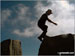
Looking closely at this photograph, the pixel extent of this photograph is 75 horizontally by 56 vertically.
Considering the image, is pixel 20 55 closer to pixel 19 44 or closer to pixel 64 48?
pixel 19 44

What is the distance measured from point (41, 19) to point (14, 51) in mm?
3099

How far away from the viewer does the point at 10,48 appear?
11984mm

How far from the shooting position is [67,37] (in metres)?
9.86

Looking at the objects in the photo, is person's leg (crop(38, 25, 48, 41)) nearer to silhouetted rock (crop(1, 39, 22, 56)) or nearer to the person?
the person

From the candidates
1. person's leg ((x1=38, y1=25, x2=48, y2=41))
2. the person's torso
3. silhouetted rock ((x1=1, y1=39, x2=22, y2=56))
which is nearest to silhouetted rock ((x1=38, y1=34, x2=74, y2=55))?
person's leg ((x1=38, y1=25, x2=48, y2=41))

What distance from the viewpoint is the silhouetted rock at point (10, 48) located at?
38.8ft

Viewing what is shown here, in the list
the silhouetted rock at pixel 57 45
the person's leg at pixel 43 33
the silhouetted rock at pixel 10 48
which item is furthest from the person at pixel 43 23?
the silhouetted rock at pixel 10 48

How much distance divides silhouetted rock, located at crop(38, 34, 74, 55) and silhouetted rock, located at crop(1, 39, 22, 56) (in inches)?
100

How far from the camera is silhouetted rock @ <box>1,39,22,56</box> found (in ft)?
38.8

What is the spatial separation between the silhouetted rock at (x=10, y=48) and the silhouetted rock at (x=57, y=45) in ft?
8.34

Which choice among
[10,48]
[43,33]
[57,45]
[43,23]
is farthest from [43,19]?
[10,48]

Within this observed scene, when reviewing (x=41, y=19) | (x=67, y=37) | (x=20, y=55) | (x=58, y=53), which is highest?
(x=41, y=19)

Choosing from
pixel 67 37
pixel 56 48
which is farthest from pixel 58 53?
pixel 67 37

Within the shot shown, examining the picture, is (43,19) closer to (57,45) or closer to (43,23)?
(43,23)
